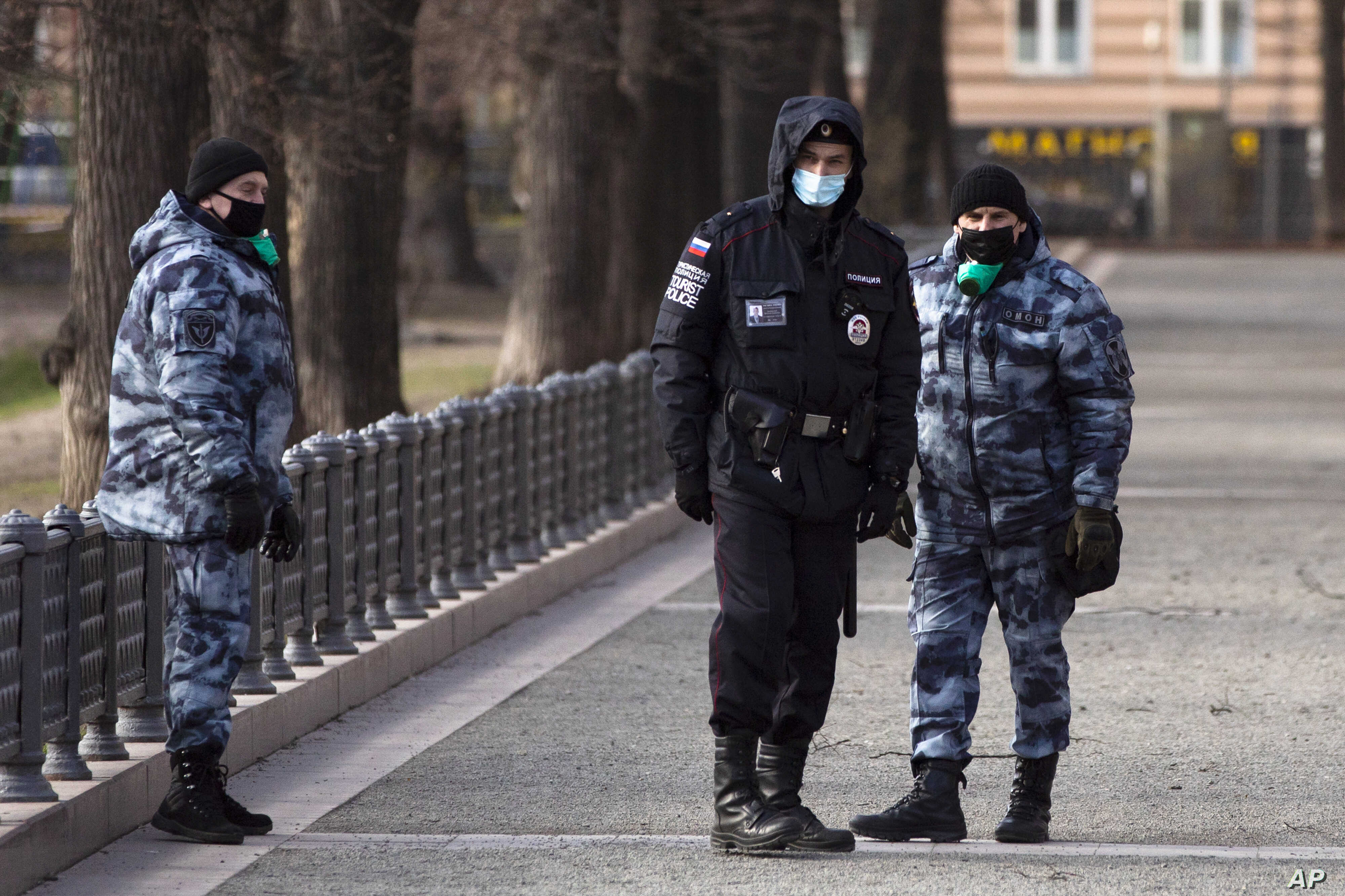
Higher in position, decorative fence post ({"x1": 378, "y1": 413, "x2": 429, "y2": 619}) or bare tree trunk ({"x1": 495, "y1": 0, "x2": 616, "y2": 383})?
bare tree trunk ({"x1": 495, "y1": 0, "x2": 616, "y2": 383})

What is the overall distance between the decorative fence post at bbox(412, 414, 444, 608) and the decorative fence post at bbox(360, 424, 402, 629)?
215 mm

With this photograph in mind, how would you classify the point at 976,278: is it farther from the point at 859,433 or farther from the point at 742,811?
the point at 742,811

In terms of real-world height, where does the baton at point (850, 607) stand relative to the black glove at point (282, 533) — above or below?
below

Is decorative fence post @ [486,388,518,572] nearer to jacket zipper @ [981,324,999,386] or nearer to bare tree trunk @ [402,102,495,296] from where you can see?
jacket zipper @ [981,324,999,386]

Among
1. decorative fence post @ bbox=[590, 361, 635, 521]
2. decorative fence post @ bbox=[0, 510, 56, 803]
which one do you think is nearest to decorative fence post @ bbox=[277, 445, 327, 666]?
decorative fence post @ bbox=[0, 510, 56, 803]

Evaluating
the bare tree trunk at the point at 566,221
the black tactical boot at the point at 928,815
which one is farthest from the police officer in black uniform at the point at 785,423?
the bare tree trunk at the point at 566,221

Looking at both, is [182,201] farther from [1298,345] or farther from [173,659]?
[1298,345]

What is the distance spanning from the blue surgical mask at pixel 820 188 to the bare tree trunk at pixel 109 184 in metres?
4.63

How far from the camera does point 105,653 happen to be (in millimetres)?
6113

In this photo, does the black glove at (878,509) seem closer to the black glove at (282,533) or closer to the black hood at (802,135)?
the black hood at (802,135)

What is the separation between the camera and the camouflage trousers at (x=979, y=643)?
595 cm

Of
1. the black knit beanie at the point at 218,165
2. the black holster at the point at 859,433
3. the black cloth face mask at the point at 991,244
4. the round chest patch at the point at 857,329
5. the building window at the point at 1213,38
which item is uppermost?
the building window at the point at 1213,38

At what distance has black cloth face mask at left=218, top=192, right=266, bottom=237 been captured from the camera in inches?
232

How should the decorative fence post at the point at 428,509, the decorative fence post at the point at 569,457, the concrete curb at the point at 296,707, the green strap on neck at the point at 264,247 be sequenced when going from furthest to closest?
1. the decorative fence post at the point at 569,457
2. the decorative fence post at the point at 428,509
3. the green strap on neck at the point at 264,247
4. the concrete curb at the point at 296,707
